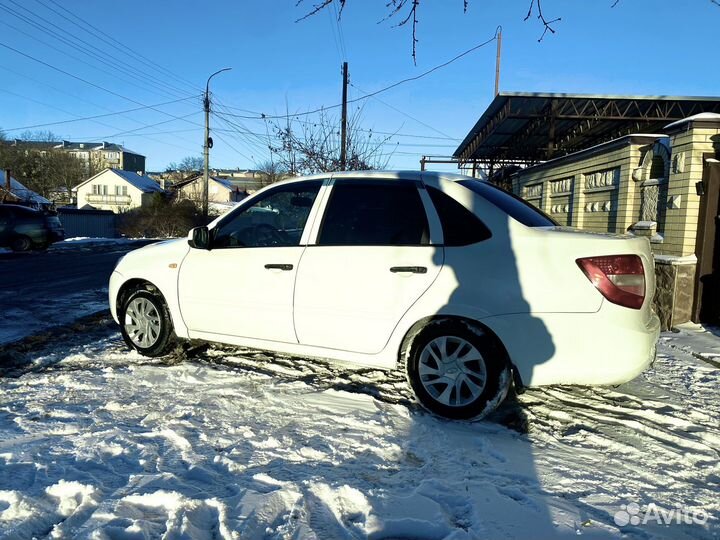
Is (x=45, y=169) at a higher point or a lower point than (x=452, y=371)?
higher

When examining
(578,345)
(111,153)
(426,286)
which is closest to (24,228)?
(426,286)

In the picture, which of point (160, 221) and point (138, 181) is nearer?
point (160, 221)

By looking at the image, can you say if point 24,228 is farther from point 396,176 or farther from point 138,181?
point 138,181

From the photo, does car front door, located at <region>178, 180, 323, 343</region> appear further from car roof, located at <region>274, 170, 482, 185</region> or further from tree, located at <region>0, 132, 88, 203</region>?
tree, located at <region>0, 132, 88, 203</region>

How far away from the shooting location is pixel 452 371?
11.9 feet

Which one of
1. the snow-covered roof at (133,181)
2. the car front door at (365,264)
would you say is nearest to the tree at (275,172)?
the car front door at (365,264)

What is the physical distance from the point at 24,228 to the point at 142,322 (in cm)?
1749

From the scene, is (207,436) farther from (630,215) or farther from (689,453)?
(630,215)

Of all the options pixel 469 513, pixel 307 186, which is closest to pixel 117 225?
pixel 307 186

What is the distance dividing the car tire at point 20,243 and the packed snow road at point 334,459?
678 inches

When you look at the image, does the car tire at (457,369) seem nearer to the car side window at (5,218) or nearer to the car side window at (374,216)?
the car side window at (374,216)

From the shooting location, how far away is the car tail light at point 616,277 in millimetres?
3305

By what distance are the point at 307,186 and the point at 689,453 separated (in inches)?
134

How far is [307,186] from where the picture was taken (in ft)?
14.3
